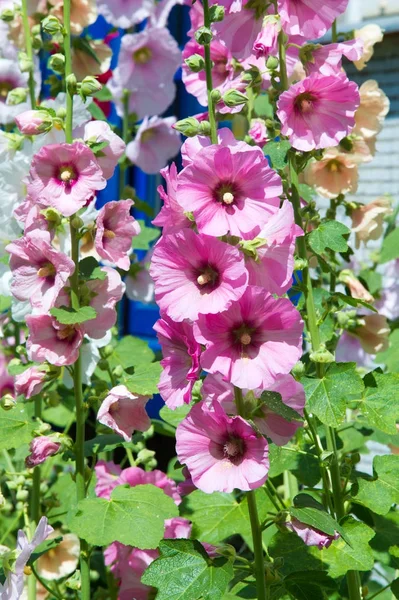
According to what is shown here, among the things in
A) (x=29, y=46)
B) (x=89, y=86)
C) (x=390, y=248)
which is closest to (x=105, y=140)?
(x=89, y=86)

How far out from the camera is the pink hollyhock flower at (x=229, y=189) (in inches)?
39.5

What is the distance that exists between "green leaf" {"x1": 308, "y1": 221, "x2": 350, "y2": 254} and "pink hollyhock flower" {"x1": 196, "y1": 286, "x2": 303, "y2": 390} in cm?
23

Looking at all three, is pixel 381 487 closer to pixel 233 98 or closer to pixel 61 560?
pixel 233 98

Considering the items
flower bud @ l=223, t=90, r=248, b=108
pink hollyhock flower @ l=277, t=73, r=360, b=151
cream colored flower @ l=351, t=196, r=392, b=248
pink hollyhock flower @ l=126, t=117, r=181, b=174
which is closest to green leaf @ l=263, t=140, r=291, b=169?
pink hollyhock flower @ l=277, t=73, r=360, b=151

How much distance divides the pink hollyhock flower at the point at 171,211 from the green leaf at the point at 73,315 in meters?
0.20

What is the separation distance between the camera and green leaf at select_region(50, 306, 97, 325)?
46.5 inches

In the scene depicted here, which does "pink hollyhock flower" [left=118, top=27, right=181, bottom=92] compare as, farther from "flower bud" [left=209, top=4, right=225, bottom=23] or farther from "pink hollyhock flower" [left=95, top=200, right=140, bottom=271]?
"flower bud" [left=209, top=4, right=225, bottom=23]

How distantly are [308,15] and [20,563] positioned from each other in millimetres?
837

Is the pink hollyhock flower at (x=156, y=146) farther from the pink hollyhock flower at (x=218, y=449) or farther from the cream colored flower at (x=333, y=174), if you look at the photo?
the pink hollyhock flower at (x=218, y=449)

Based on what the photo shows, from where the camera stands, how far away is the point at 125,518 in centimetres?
122

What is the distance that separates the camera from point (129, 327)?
3803mm

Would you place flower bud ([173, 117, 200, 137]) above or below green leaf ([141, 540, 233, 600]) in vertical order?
above

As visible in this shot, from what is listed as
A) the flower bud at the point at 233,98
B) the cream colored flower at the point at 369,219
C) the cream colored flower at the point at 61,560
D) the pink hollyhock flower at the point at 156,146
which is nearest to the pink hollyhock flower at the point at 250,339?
the flower bud at the point at 233,98

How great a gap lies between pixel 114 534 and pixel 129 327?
2635 millimetres
